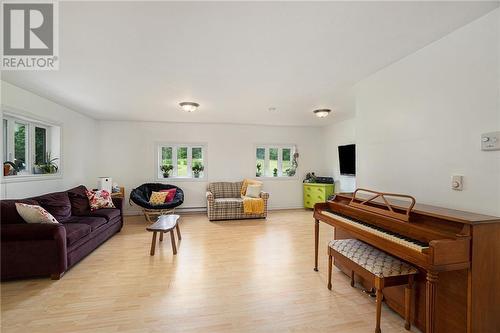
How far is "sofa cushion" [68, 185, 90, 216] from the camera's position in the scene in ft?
12.5

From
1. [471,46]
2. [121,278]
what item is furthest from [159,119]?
[471,46]

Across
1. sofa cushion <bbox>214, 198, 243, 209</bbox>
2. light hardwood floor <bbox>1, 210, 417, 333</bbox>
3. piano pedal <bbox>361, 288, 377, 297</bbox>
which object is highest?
sofa cushion <bbox>214, 198, 243, 209</bbox>

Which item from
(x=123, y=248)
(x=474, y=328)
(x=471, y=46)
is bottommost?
(x=123, y=248)

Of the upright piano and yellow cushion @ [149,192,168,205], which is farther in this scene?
yellow cushion @ [149,192,168,205]

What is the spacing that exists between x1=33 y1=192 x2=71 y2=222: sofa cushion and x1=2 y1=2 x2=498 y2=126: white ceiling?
1.58m

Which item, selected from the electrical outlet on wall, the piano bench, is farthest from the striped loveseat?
the electrical outlet on wall

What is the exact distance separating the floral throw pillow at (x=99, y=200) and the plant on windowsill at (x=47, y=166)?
66cm

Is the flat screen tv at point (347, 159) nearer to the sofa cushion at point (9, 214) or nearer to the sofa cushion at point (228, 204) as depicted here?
the sofa cushion at point (228, 204)

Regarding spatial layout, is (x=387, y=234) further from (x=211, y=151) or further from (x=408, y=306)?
(x=211, y=151)

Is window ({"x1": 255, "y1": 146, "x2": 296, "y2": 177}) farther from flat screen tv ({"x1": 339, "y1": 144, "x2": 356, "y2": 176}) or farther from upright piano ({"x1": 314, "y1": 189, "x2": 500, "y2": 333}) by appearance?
upright piano ({"x1": 314, "y1": 189, "x2": 500, "y2": 333})

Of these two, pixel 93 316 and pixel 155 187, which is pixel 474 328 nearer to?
pixel 93 316

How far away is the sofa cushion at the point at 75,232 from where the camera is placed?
2.73m

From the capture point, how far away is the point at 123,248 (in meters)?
3.50

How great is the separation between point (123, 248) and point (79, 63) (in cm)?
261
